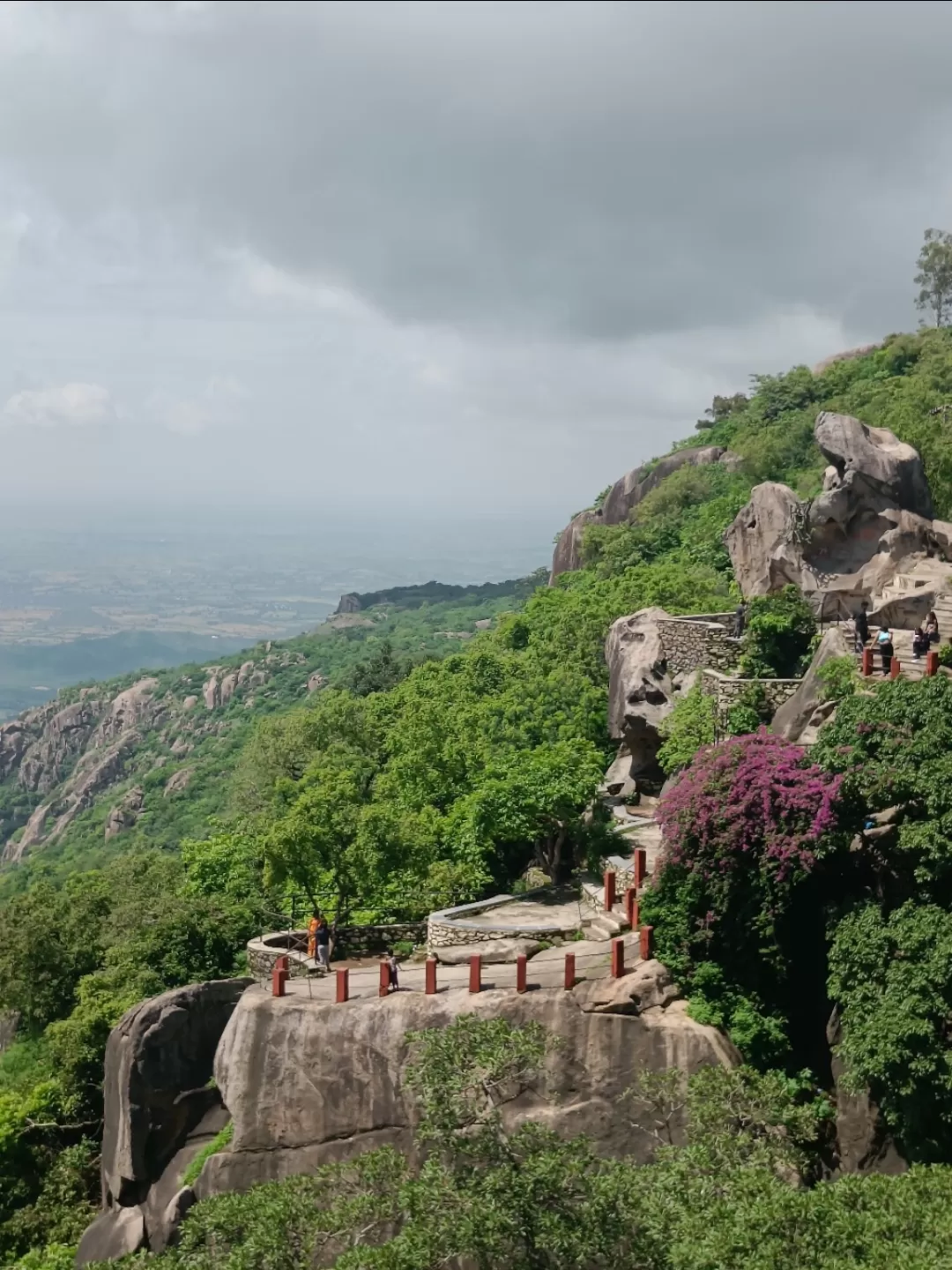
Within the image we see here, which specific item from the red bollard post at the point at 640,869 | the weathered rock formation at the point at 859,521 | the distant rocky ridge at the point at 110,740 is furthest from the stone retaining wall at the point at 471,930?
the distant rocky ridge at the point at 110,740

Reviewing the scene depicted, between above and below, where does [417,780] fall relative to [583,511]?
below

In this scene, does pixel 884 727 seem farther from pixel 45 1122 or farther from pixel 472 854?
pixel 45 1122

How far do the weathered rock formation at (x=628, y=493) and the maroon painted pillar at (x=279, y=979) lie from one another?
1527 inches

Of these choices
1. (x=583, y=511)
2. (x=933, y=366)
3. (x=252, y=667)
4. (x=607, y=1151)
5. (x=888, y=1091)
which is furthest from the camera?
(x=252, y=667)

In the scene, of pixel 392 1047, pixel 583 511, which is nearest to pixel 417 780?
pixel 392 1047

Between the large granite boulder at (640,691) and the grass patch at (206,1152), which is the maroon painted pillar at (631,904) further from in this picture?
the large granite boulder at (640,691)

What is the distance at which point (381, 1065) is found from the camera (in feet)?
59.5

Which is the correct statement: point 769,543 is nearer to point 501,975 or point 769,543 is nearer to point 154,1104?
point 501,975

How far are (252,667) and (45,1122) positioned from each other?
6868 centimetres

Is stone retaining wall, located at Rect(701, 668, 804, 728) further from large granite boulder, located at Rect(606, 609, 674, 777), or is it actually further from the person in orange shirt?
the person in orange shirt

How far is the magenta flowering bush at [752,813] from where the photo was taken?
1780cm

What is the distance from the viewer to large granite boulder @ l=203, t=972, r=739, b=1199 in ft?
56.9

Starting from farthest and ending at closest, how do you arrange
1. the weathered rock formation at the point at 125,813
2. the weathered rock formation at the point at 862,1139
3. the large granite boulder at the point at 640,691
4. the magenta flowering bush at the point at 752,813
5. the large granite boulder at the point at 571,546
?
1. the weathered rock formation at the point at 125,813
2. the large granite boulder at the point at 571,546
3. the large granite boulder at the point at 640,691
4. the magenta flowering bush at the point at 752,813
5. the weathered rock formation at the point at 862,1139

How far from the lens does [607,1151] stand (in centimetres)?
1708
